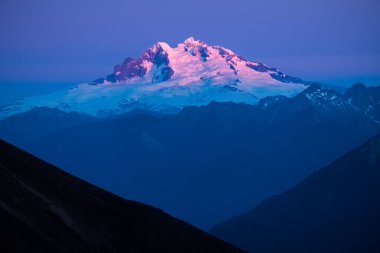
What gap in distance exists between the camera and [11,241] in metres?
59.6

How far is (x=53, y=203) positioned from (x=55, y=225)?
6.79 meters

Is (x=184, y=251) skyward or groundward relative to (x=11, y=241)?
groundward

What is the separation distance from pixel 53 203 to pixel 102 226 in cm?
612

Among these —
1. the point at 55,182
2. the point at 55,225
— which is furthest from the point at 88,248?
the point at 55,182

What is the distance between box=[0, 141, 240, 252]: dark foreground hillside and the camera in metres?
64.5

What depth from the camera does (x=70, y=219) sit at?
74.0 meters

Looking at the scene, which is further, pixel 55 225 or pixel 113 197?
pixel 113 197

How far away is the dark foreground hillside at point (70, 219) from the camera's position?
212 ft

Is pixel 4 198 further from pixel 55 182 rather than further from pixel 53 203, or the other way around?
pixel 55 182

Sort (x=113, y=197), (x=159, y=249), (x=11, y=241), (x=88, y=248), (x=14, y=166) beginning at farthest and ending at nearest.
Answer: (x=113, y=197) < (x=14, y=166) < (x=159, y=249) < (x=88, y=248) < (x=11, y=241)

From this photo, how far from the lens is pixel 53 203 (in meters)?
76.4

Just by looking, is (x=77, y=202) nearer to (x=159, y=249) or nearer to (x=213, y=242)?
(x=159, y=249)

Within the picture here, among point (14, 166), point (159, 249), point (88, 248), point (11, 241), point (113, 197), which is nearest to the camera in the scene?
point (11, 241)

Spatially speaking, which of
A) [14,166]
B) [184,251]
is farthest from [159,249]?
[14,166]
